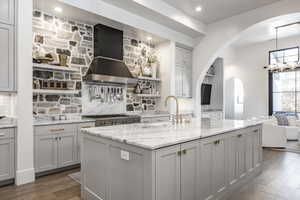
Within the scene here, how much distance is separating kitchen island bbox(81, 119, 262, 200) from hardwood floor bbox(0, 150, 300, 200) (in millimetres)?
243

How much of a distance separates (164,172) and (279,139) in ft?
15.0

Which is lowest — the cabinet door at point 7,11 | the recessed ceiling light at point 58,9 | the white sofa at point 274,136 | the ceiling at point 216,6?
the white sofa at point 274,136

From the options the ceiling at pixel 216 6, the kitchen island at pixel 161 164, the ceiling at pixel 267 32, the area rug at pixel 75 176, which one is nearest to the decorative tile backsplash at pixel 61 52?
the area rug at pixel 75 176

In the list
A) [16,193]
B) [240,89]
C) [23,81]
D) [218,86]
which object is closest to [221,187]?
[16,193]

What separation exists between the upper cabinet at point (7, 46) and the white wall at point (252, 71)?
23.7ft

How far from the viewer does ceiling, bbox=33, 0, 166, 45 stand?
133 inches

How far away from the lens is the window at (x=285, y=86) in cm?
710

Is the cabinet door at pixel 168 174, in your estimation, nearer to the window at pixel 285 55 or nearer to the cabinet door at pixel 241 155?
the cabinet door at pixel 241 155

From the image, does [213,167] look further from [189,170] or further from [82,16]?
[82,16]

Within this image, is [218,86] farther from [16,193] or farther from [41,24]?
[16,193]

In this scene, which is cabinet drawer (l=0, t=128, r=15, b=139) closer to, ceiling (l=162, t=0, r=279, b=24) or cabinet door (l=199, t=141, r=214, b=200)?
cabinet door (l=199, t=141, r=214, b=200)

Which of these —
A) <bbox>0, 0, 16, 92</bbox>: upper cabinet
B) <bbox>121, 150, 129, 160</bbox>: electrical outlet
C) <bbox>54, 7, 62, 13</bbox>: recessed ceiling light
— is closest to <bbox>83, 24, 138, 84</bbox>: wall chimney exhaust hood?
<bbox>54, 7, 62, 13</bbox>: recessed ceiling light

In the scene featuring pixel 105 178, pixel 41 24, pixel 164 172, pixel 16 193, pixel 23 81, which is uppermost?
pixel 41 24

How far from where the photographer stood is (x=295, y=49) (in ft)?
23.1
